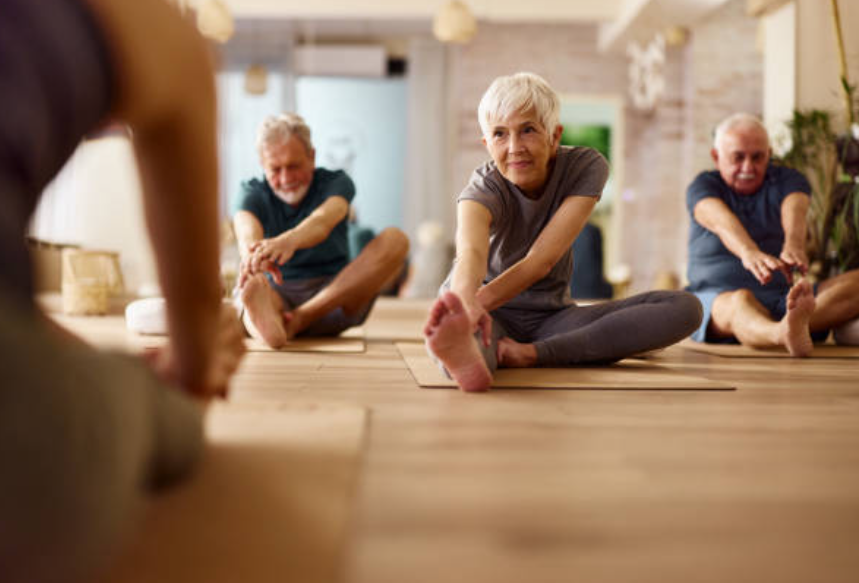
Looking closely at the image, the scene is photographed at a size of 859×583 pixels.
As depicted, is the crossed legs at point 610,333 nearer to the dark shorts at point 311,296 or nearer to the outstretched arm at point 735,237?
the outstretched arm at point 735,237

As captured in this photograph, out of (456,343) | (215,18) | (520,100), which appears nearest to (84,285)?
(215,18)

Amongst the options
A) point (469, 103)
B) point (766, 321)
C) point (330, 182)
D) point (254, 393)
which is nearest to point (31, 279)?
point (254, 393)

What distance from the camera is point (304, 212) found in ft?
8.86

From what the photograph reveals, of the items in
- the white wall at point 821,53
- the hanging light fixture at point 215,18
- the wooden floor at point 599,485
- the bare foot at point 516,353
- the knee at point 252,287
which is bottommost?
the wooden floor at point 599,485

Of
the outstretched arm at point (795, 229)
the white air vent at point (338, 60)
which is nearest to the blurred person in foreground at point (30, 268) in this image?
the outstretched arm at point (795, 229)

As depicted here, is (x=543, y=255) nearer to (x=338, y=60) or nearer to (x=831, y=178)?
(x=831, y=178)

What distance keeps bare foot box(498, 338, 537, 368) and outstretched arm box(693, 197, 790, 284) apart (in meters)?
0.85

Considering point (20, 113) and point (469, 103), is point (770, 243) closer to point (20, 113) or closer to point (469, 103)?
point (20, 113)

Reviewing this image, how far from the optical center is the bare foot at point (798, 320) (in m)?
2.22

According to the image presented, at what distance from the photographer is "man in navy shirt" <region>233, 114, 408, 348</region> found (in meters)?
2.46

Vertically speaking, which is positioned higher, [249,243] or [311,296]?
[249,243]

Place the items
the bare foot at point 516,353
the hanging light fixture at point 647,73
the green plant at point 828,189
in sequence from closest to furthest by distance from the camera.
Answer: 1. the bare foot at point 516,353
2. the green plant at point 828,189
3. the hanging light fixture at point 647,73

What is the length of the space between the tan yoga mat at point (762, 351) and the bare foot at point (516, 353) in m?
0.83

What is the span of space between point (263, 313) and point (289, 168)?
21.2 inches
